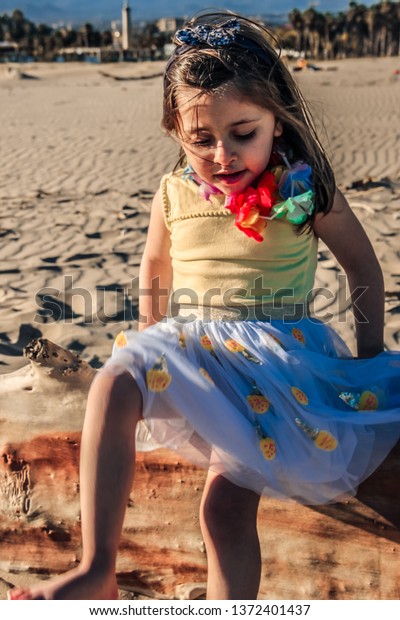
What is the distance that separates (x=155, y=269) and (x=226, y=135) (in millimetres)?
578

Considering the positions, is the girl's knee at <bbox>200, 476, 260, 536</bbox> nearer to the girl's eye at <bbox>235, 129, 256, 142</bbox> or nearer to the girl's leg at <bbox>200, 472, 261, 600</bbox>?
the girl's leg at <bbox>200, 472, 261, 600</bbox>

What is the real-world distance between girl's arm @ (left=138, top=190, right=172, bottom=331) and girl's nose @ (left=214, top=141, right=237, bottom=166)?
0.33m

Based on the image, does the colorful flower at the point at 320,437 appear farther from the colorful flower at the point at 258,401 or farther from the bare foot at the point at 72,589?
the bare foot at the point at 72,589

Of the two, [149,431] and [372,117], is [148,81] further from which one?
[149,431]

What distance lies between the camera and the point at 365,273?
6.84 feet

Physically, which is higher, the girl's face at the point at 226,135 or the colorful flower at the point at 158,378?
the girl's face at the point at 226,135

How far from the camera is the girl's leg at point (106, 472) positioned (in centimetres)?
152

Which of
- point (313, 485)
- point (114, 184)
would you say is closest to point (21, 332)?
point (313, 485)

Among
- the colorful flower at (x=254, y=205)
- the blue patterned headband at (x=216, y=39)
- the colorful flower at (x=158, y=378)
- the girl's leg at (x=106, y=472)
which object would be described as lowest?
the girl's leg at (x=106, y=472)

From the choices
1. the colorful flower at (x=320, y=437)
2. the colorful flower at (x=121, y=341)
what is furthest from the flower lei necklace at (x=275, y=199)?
the colorful flower at (x=320, y=437)

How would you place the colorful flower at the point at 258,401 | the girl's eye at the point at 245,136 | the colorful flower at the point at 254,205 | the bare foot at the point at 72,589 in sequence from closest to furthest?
the bare foot at the point at 72,589, the colorful flower at the point at 258,401, the girl's eye at the point at 245,136, the colorful flower at the point at 254,205

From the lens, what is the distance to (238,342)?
1.84m

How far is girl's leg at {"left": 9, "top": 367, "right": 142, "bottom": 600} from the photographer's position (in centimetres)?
152

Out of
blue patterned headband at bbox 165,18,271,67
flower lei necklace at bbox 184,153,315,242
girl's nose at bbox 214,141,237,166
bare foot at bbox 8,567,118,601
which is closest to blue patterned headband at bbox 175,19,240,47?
blue patterned headband at bbox 165,18,271,67
